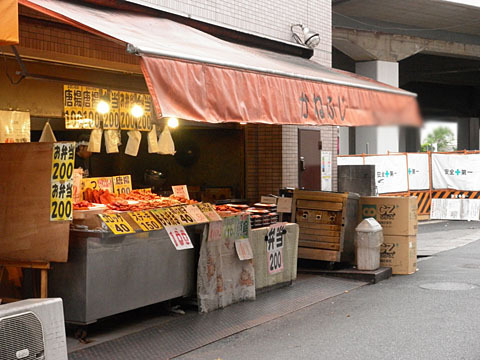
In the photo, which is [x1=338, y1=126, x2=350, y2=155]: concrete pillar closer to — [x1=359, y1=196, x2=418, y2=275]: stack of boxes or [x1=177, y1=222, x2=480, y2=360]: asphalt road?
[x1=359, y1=196, x2=418, y2=275]: stack of boxes

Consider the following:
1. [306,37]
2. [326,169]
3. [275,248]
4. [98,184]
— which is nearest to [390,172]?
A: [326,169]

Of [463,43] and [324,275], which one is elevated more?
[463,43]

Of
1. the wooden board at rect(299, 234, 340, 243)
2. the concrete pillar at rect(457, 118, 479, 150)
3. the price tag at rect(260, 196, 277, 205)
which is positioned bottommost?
the wooden board at rect(299, 234, 340, 243)

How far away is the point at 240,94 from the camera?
7613 millimetres

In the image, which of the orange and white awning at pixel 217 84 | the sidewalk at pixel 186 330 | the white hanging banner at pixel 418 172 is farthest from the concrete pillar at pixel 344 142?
the sidewalk at pixel 186 330

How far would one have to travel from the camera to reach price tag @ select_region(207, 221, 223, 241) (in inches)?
346

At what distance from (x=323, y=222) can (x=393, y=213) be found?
125cm

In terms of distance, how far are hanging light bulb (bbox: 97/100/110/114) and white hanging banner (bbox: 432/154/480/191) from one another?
14998 mm

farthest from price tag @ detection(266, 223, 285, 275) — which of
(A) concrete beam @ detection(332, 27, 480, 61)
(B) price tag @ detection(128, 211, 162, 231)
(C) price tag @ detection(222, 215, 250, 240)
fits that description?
(A) concrete beam @ detection(332, 27, 480, 61)

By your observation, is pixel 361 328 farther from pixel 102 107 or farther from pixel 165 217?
pixel 102 107

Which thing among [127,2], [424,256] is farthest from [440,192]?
[127,2]

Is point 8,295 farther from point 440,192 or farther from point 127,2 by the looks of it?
point 440,192

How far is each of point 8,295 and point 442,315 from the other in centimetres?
523

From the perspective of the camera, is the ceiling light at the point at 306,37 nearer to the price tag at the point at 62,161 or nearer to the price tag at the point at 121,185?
the price tag at the point at 121,185
